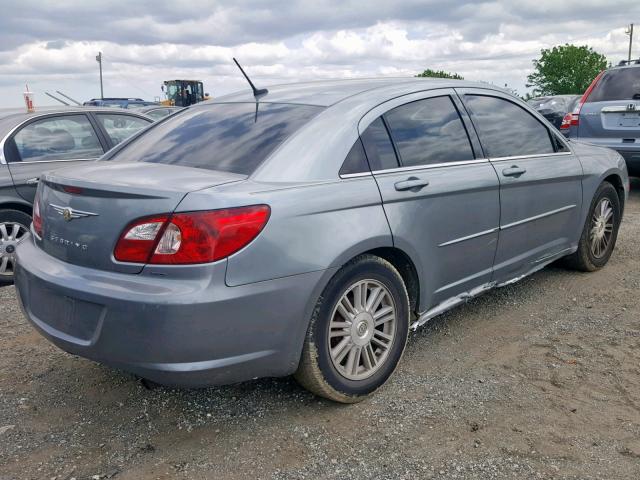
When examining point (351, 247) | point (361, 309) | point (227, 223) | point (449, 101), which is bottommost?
point (361, 309)

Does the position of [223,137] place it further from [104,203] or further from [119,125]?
[119,125]

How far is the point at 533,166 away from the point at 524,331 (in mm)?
1097

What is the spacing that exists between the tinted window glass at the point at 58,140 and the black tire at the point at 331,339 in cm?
402

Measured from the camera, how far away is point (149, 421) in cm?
305

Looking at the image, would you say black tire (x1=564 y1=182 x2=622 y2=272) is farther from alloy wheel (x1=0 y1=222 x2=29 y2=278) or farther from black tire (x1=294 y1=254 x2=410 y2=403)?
alloy wheel (x1=0 y1=222 x2=29 y2=278)

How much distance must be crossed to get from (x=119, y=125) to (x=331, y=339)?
450cm

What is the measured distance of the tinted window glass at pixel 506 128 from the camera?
3.99 m

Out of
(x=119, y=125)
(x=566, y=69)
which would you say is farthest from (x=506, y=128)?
(x=566, y=69)

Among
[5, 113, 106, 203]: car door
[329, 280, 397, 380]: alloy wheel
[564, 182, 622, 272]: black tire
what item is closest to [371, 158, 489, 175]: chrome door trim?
[329, 280, 397, 380]: alloy wheel

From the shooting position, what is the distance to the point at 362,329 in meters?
3.12

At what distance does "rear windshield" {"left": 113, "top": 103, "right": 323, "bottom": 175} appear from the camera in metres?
3.04

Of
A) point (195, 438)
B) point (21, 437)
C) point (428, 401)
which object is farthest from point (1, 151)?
point (428, 401)

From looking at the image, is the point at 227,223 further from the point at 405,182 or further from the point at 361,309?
the point at 405,182

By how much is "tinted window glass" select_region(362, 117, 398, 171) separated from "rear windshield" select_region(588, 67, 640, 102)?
242 inches
